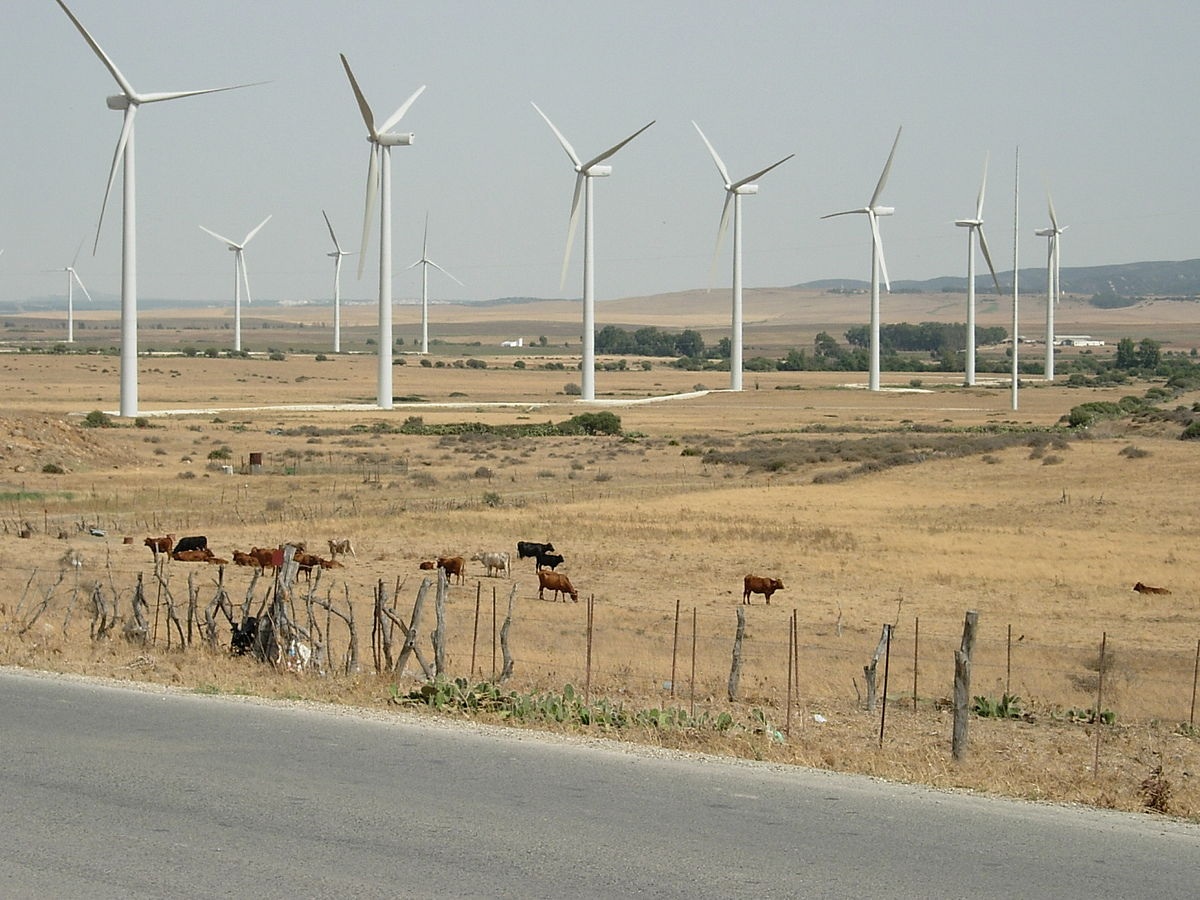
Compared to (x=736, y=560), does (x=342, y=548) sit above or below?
above

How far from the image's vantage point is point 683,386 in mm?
163000

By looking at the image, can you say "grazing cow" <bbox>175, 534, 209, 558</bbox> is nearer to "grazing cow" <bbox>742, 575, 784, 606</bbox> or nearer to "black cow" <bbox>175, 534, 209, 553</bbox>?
"black cow" <bbox>175, 534, 209, 553</bbox>

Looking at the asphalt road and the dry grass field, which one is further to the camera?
the dry grass field

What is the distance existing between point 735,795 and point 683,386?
15176cm

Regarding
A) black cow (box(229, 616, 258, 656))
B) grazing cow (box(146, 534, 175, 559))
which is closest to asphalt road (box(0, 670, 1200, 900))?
black cow (box(229, 616, 258, 656))

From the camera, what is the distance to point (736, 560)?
114ft

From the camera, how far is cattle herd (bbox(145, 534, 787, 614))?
27.9 meters

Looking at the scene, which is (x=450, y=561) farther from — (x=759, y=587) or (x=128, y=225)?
(x=128, y=225)

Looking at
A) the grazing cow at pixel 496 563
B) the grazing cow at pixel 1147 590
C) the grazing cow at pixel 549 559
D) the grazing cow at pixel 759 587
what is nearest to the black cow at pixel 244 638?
the grazing cow at pixel 759 587

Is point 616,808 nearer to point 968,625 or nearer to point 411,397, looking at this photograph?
point 968,625

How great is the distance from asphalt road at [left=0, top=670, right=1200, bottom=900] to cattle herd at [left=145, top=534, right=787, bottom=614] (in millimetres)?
14013

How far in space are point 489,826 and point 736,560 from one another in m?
24.5

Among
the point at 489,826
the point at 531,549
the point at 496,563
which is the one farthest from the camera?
the point at 531,549

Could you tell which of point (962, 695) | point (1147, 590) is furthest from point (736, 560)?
point (962, 695)
